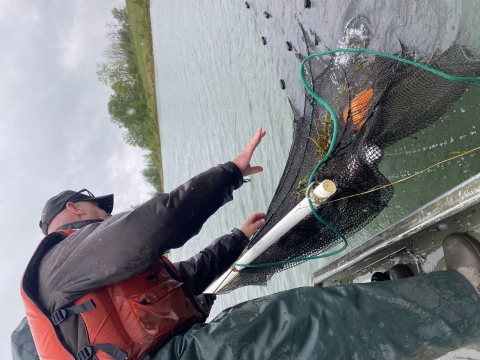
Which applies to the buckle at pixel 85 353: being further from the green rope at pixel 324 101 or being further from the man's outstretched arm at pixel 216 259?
the green rope at pixel 324 101

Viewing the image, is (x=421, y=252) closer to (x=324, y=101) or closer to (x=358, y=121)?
(x=358, y=121)

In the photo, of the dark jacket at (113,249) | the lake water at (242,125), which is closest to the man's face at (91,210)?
the dark jacket at (113,249)

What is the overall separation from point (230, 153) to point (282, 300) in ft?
21.1

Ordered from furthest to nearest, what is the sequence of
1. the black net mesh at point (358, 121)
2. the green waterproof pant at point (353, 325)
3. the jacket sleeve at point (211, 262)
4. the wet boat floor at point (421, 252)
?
1. the jacket sleeve at point (211, 262)
2. the black net mesh at point (358, 121)
3. the wet boat floor at point (421, 252)
4. the green waterproof pant at point (353, 325)

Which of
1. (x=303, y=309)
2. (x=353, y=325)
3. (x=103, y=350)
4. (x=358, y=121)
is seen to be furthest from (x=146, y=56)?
(x=353, y=325)

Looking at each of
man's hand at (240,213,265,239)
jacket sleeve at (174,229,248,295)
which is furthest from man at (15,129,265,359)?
man's hand at (240,213,265,239)

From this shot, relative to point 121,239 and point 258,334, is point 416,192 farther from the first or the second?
point 121,239

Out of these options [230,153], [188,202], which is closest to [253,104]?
[230,153]

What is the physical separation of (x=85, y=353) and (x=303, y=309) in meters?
1.16

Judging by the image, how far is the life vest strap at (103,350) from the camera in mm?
1983

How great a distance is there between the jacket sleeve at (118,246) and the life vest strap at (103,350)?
276mm

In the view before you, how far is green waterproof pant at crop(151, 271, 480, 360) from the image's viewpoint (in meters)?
1.81

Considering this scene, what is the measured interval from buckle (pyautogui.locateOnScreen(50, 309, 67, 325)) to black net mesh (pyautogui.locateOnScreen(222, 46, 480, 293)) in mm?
1653

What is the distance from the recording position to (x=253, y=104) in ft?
21.9
